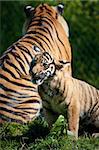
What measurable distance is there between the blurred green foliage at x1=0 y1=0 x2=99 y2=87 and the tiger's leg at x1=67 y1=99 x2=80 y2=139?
8.10 m

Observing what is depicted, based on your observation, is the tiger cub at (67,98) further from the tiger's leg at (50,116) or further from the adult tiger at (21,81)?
the adult tiger at (21,81)

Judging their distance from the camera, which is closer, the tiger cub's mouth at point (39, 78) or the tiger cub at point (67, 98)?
the tiger cub's mouth at point (39, 78)

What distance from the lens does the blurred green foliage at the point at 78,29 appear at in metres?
16.5

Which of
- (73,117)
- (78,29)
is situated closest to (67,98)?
(73,117)

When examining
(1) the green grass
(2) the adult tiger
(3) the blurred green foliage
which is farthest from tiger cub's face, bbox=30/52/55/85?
(3) the blurred green foliage

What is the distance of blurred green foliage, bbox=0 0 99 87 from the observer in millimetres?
16484

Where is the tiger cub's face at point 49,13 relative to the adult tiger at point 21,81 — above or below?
above

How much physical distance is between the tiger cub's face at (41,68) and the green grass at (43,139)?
49 centimetres

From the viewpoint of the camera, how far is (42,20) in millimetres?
10297

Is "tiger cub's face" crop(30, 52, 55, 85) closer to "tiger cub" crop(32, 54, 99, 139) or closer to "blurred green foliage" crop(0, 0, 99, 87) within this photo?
"tiger cub" crop(32, 54, 99, 139)

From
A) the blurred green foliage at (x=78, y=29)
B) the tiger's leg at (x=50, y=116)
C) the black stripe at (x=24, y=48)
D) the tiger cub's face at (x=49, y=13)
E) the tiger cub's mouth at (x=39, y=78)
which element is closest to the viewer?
the tiger cub's mouth at (x=39, y=78)

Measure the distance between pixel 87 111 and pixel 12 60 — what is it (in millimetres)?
1453

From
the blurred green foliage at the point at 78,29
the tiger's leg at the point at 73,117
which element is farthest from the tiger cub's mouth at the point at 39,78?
the blurred green foliage at the point at 78,29

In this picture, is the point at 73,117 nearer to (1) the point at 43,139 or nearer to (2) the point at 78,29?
(1) the point at 43,139
